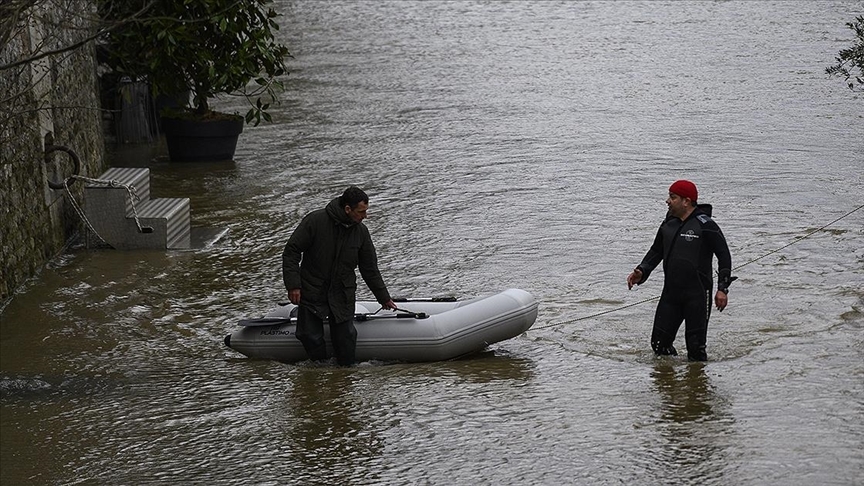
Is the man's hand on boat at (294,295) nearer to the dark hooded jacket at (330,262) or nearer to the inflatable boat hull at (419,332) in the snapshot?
the dark hooded jacket at (330,262)

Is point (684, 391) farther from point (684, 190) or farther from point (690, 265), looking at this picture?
point (684, 190)

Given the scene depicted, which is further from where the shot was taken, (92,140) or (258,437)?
(92,140)

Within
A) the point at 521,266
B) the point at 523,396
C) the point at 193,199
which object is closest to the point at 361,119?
the point at 193,199

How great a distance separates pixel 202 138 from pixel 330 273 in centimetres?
942

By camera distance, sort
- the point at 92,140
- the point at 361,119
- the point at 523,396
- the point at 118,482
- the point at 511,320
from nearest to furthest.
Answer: the point at 118,482 < the point at 523,396 < the point at 511,320 < the point at 92,140 < the point at 361,119

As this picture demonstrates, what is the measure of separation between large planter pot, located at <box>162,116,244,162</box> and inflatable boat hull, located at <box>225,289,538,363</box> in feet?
29.1

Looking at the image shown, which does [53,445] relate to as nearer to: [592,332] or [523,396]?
[523,396]

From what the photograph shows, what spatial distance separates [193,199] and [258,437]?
349 inches

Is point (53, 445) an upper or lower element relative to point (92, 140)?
lower

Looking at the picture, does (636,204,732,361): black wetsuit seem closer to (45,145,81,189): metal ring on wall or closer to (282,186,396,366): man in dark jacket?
(282,186,396,366): man in dark jacket

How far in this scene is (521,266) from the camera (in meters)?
13.2

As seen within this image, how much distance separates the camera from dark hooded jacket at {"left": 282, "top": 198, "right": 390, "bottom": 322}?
10.2 metres

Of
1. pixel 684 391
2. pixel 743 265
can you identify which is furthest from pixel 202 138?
pixel 684 391

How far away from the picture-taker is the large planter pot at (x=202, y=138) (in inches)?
749
